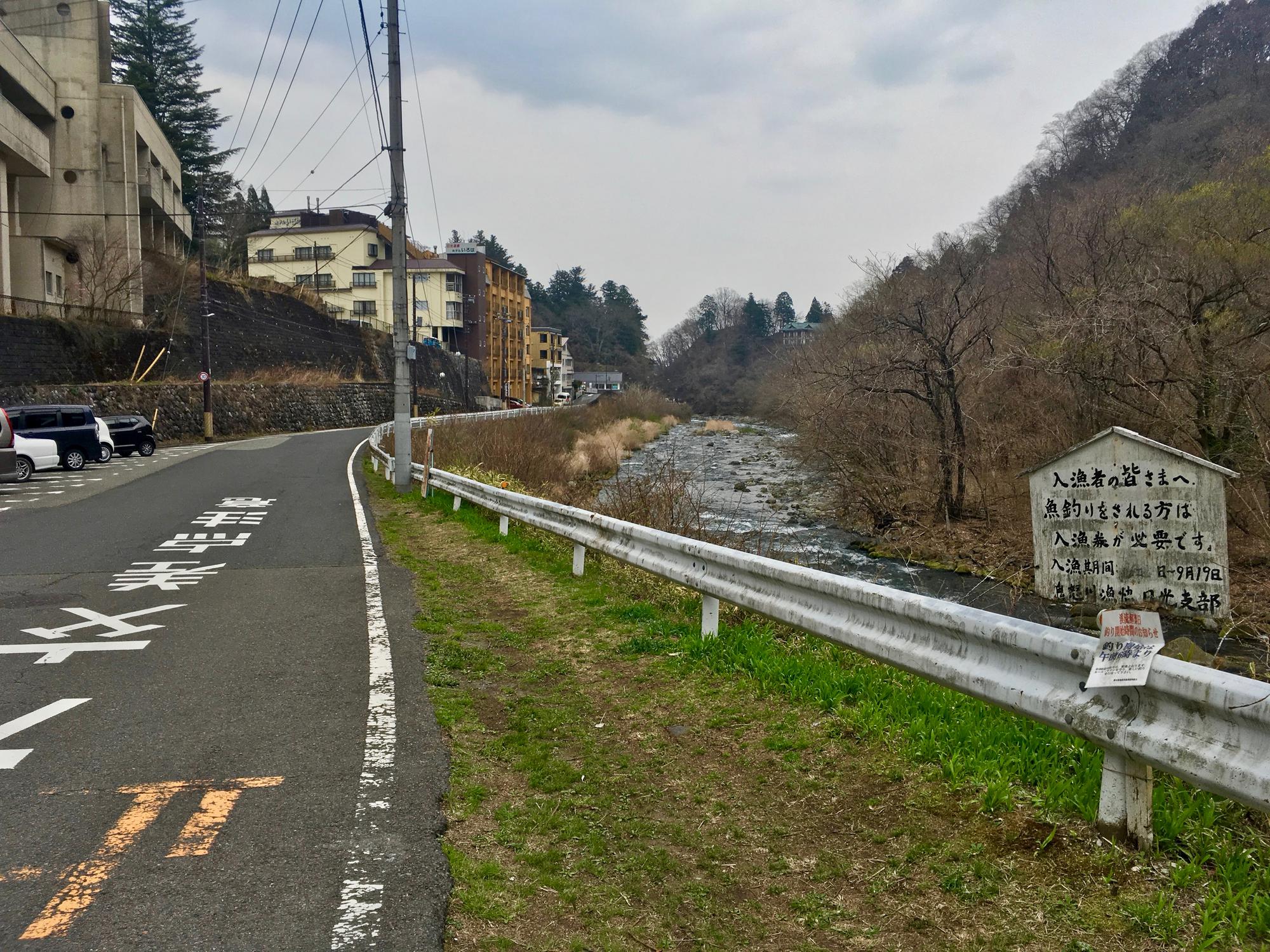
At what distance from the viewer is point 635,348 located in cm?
14150

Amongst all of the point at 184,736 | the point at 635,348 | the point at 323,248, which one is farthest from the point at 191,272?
the point at 635,348

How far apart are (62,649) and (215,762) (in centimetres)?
315

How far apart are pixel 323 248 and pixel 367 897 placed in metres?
84.7

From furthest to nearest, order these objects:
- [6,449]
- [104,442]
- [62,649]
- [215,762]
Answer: [104,442] → [6,449] → [62,649] → [215,762]

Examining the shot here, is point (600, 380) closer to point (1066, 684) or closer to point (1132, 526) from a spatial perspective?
point (1132, 526)

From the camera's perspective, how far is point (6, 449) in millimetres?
20812

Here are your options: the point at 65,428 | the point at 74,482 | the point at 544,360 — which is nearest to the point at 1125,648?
the point at 74,482

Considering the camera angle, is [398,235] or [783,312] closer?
[398,235]

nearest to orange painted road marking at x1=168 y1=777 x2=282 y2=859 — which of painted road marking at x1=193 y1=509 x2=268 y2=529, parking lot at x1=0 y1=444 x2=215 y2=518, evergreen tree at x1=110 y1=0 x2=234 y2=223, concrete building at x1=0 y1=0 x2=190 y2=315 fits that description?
painted road marking at x1=193 y1=509 x2=268 y2=529

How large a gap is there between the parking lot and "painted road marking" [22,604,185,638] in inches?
392

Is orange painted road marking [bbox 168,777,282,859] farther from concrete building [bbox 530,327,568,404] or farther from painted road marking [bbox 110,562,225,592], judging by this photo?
concrete building [bbox 530,327,568,404]

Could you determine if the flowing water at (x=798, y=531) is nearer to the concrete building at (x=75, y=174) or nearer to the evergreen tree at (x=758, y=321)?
the concrete building at (x=75, y=174)

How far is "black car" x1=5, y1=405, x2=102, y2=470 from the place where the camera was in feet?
78.9

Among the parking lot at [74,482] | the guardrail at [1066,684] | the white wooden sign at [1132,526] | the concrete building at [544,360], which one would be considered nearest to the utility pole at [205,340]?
the parking lot at [74,482]
